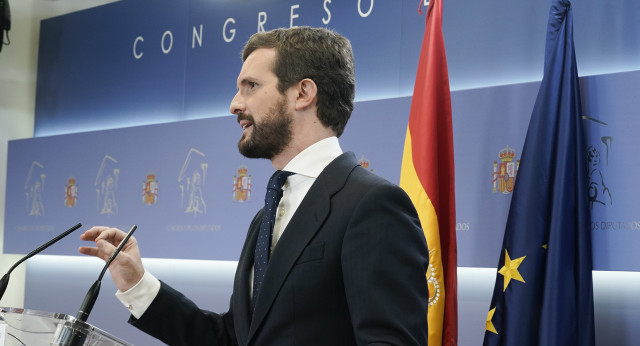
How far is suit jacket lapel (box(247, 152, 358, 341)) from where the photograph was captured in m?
1.67

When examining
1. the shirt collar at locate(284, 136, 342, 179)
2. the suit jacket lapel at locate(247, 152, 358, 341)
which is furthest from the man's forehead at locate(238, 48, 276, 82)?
the suit jacket lapel at locate(247, 152, 358, 341)

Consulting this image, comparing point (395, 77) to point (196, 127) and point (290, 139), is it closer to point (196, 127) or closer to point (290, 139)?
point (196, 127)

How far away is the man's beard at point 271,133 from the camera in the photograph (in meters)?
1.90

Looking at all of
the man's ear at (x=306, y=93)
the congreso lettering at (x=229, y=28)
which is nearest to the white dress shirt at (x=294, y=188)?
the man's ear at (x=306, y=93)

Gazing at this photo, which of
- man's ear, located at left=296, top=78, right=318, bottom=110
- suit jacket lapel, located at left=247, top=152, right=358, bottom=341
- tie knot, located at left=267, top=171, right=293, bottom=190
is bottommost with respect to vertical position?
suit jacket lapel, located at left=247, top=152, right=358, bottom=341

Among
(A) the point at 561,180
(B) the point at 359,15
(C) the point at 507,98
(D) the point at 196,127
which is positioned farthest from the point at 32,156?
(A) the point at 561,180

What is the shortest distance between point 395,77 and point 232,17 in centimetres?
137

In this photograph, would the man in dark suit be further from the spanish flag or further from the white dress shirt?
the spanish flag

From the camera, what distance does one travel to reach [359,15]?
441 centimetres

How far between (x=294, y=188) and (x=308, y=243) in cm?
24

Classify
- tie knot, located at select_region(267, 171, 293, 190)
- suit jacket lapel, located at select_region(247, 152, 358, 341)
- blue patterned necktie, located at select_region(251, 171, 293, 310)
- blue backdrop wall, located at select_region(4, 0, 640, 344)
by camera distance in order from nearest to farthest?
1. suit jacket lapel, located at select_region(247, 152, 358, 341)
2. blue patterned necktie, located at select_region(251, 171, 293, 310)
3. tie knot, located at select_region(267, 171, 293, 190)
4. blue backdrop wall, located at select_region(4, 0, 640, 344)

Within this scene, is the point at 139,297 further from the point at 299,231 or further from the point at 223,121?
the point at 223,121

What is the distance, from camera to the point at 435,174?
346 centimetres

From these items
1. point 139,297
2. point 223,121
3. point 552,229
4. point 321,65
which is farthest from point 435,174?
point 139,297
